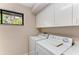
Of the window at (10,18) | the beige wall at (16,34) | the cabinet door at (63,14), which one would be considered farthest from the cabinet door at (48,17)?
the window at (10,18)

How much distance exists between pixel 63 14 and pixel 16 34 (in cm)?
169

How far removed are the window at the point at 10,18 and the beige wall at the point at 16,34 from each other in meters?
0.13

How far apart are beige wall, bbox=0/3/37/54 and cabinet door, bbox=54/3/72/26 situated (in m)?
1.31

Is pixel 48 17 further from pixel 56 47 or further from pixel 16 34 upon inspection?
pixel 16 34

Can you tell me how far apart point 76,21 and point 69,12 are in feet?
0.74

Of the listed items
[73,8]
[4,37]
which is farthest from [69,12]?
[4,37]

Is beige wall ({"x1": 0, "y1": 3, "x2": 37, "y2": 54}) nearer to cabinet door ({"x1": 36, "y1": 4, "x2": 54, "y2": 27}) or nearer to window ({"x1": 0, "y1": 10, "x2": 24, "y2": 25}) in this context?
window ({"x1": 0, "y1": 10, "x2": 24, "y2": 25})

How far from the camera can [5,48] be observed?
2.47m

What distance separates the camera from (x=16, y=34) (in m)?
2.67

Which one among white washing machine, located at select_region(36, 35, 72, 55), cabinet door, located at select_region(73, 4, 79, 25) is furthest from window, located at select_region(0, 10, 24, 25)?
cabinet door, located at select_region(73, 4, 79, 25)

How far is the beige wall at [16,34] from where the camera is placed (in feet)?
7.89

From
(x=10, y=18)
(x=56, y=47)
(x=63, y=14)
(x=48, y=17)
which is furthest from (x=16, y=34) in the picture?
(x=63, y=14)

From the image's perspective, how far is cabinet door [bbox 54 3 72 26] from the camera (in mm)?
1457

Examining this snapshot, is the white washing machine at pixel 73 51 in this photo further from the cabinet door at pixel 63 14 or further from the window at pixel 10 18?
the window at pixel 10 18
